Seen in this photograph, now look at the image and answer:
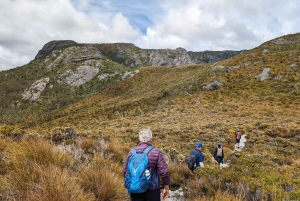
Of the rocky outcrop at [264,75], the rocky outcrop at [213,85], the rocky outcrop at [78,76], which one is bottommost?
the rocky outcrop at [213,85]

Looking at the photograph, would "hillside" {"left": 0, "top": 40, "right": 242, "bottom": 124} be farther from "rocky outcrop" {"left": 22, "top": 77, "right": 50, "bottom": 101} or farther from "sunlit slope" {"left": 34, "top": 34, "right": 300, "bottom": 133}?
"sunlit slope" {"left": 34, "top": 34, "right": 300, "bottom": 133}

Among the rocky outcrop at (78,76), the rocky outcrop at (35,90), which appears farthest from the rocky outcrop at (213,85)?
the rocky outcrop at (78,76)

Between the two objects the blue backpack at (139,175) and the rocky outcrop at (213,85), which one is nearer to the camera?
the blue backpack at (139,175)

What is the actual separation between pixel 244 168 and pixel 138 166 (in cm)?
455

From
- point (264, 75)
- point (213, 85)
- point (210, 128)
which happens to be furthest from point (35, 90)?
point (210, 128)

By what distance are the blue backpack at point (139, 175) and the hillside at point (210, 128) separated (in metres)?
1.47

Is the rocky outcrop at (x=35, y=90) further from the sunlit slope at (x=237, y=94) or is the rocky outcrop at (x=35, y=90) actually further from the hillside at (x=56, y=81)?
the sunlit slope at (x=237, y=94)

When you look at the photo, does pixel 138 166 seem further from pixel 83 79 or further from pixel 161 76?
pixel 83 79

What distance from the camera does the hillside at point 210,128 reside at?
5062mm

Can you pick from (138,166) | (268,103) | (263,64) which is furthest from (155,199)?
(263,64)

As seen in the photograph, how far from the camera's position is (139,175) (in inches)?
125

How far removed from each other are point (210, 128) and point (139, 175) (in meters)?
19.7

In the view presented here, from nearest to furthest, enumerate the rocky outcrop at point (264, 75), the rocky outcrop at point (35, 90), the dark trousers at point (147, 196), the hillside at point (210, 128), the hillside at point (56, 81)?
the dark trousers at point (147, 196), the hillside at point (210, 128), the rocky outcrop at point (264, 75), the hillside at point (56, 81), the rocky outcrop at point (35, 90)

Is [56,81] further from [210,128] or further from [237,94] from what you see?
[210,128]
